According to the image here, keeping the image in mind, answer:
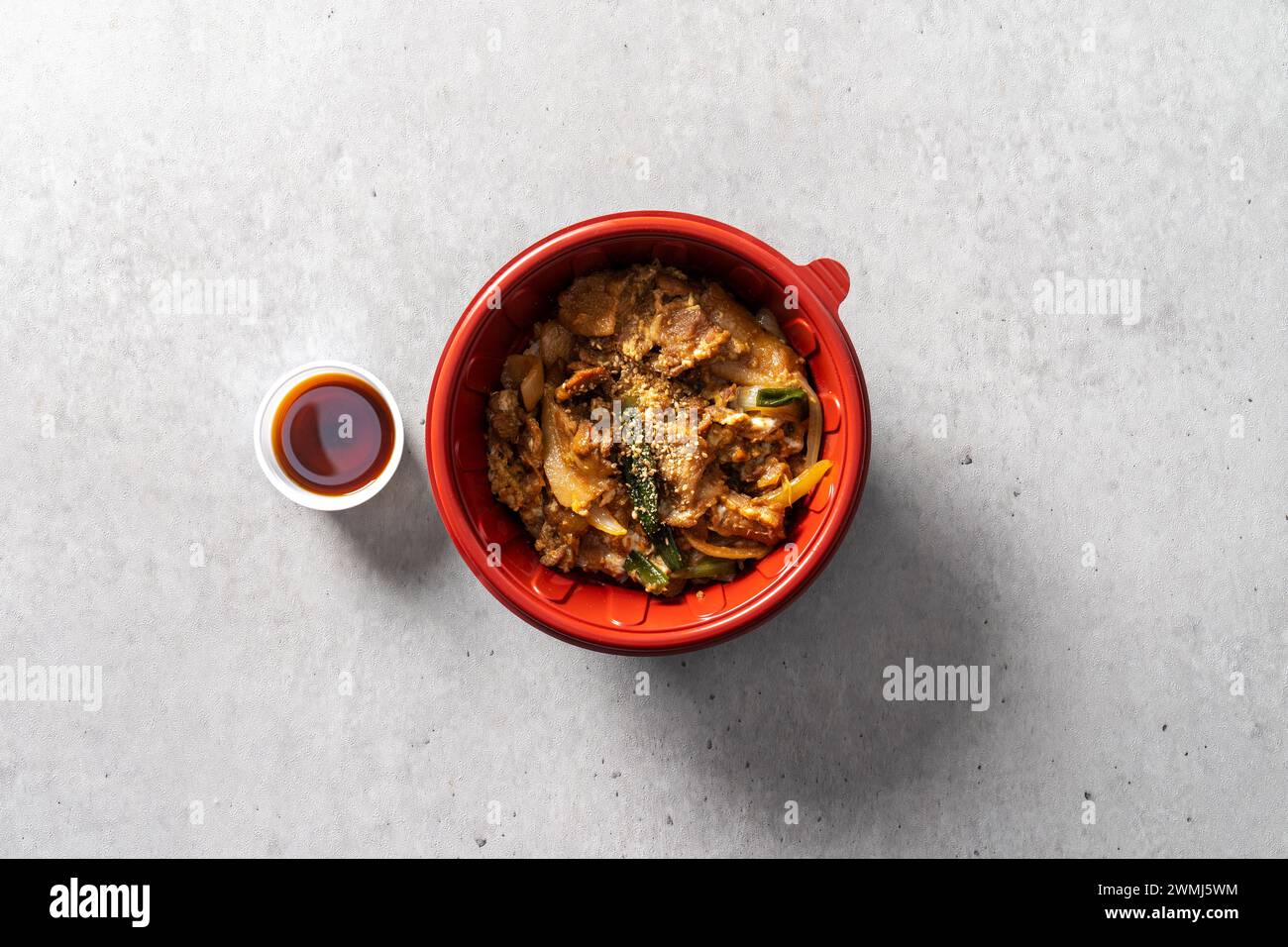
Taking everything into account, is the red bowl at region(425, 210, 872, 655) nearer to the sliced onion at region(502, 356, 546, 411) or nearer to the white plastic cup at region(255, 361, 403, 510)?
the sliced onion at region(502, 356, 546, 411)

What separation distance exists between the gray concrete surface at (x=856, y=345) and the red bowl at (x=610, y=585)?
1.59 ft

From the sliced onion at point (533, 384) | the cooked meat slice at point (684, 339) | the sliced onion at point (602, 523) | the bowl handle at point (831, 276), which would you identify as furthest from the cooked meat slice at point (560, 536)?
the bowl handle at point (831, 276)

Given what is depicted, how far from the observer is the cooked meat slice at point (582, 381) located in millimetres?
2248

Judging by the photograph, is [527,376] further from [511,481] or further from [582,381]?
[511,481]

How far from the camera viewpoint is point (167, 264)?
2771mm

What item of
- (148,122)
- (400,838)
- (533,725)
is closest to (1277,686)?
(533,725)

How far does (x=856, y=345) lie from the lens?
2707 mm

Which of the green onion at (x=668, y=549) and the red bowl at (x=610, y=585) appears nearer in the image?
the red bowl at (x=610, y=585)

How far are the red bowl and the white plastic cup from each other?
1.40 ft

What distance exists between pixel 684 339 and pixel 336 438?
3.35 feet

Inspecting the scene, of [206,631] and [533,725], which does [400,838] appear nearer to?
[533,725]

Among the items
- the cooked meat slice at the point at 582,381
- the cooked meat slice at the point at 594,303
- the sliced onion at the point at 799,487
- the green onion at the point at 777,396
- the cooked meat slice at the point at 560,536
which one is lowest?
the cooked meat slice at the point at 560,536

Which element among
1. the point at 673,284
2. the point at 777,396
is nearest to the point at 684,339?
the point at 673,284

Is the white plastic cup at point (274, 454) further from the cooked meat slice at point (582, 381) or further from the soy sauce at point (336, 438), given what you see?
the cooked meat slice at point (582, 381)
